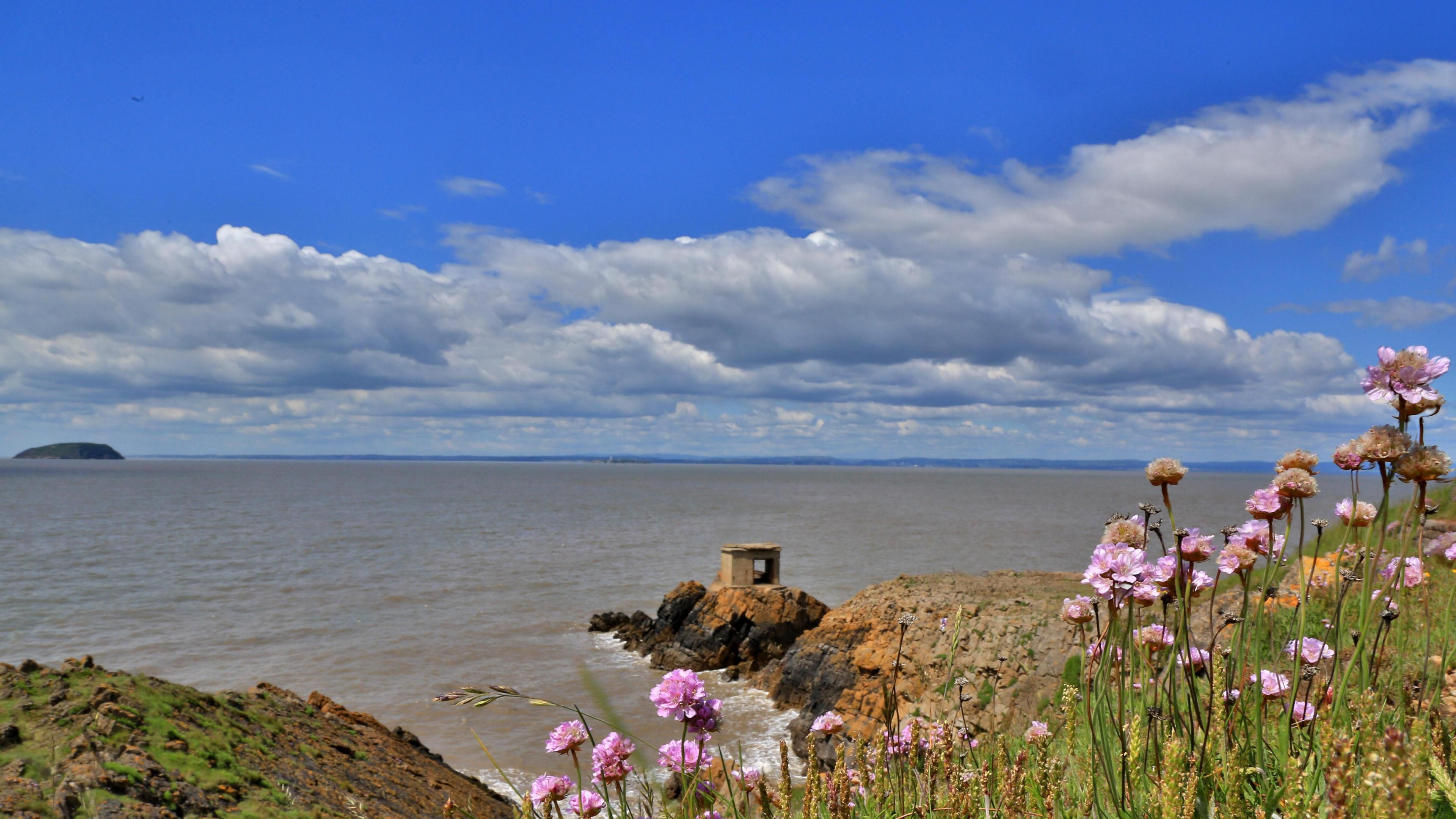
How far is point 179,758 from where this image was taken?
755cm

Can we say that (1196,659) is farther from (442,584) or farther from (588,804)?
(442,584)

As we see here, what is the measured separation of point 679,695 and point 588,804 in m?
0.76

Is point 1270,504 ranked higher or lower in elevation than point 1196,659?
higher

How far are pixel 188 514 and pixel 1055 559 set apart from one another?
7871 cm

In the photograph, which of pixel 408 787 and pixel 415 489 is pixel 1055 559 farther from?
pixel 415 489

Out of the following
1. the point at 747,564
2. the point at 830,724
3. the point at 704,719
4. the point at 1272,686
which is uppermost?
the point at 1272,686

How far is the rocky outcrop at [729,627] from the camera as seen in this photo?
2470cm

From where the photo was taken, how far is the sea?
21.0 meters

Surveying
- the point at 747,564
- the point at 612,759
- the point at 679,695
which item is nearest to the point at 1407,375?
the point at 679,695

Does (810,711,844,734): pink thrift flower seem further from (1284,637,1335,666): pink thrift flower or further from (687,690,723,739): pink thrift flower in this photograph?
(1284,637,1335,666): pink thrift flower

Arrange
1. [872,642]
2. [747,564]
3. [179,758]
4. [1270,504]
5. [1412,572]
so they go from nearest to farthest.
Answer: [1270,504]
[1412,572]
[179,758]
[872,642]
[747,564]

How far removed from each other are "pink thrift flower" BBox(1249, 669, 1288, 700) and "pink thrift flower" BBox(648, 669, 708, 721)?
2184 millimetres

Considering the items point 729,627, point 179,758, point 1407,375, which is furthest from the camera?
point 729,627

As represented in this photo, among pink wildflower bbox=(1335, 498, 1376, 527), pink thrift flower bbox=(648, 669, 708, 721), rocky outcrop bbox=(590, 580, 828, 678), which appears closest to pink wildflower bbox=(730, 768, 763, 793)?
pink thrift flower bbox=(648, 669, 708, 721)
